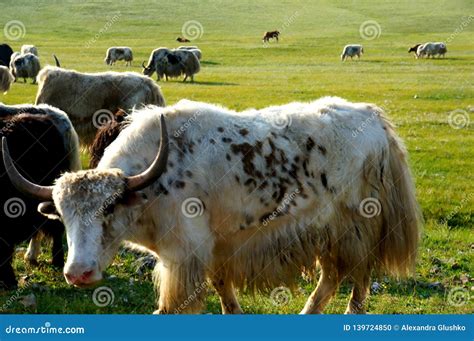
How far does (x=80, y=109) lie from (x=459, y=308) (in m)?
8.61

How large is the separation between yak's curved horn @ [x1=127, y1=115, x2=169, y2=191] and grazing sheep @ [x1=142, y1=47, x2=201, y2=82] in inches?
1343

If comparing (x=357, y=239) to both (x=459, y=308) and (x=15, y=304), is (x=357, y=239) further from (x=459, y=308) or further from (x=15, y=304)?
(x=15, y=304)

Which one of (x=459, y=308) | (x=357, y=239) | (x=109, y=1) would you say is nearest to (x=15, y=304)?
(x=357, y=239)

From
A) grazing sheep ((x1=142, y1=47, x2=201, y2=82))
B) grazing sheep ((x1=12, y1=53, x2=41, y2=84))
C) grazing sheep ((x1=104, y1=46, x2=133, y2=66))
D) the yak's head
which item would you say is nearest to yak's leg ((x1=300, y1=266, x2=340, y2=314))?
the yak's head

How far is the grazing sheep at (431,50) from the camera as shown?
57000 mm

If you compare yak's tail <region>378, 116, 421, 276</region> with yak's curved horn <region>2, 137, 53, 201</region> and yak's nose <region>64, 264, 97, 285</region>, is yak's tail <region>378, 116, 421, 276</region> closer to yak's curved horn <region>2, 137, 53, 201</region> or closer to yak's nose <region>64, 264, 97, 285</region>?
yak's nose <region>64, 264, 97, 285</region>

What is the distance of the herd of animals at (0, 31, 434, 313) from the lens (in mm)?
5531

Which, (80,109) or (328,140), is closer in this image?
(328,140)

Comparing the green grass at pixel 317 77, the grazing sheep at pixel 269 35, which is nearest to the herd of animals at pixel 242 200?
the green grass at pixel 317 77

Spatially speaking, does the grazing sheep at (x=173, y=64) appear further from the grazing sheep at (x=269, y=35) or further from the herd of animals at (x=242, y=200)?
the grazing sheep at (x=269, y=35)

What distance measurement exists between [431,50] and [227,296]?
53628 mm

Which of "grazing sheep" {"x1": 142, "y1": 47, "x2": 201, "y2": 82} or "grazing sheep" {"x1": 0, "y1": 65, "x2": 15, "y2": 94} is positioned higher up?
"grazing sheep" {"x1": 0, "y1": 65, "x2": 15, "y2": 94}

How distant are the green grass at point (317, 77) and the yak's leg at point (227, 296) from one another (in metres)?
0.36

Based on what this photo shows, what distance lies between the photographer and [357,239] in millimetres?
6578
